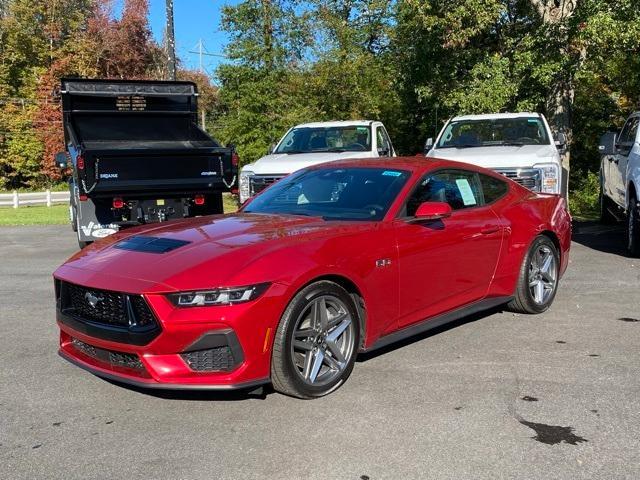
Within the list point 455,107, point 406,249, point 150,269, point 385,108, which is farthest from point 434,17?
point 150,269

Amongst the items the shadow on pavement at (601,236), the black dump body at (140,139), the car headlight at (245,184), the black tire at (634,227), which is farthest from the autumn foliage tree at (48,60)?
the black tire at (634,227)

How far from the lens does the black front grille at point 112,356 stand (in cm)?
393

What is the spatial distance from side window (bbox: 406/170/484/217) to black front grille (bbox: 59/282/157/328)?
213 cm

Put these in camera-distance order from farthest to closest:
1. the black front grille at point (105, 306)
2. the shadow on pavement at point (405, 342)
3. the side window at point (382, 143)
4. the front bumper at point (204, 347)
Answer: the side window at point (382, 143)
the shadow on pavement at point (405, 342)
the black front grille at point (105, 306)
the front bumper at point (204, 347)

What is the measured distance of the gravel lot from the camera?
11.1ft

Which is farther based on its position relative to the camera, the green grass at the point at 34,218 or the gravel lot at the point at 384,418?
the green grass at the point at 34,218

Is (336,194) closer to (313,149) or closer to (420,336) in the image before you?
(420,336)

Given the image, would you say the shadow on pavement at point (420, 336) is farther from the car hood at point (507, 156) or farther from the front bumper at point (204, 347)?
the car hood at point (507, 156)

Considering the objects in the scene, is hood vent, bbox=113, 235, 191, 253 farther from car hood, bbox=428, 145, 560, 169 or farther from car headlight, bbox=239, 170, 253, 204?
car headlight, bbox=239, 170, 253, 204

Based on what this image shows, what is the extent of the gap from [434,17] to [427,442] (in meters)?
11.4

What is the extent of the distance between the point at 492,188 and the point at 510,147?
5152mm

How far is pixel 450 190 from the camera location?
5539mm

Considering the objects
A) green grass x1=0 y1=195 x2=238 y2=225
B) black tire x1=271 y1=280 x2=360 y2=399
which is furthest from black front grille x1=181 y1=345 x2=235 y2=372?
green grass x1=0 y1=195 x2=238 y2=225

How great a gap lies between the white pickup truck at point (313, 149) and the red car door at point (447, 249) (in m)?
5.60
